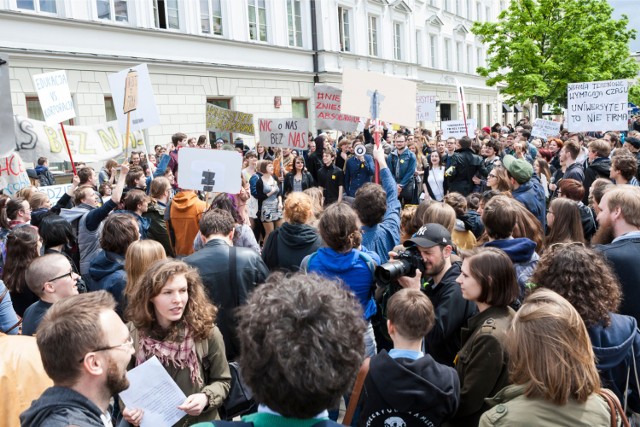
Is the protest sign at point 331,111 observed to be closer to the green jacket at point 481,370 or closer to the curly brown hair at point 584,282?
the curly brown hair at point 584,282

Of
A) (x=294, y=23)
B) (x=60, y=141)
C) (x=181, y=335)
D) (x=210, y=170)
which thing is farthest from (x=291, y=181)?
(x=294, y=23)

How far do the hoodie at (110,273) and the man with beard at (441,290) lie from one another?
197 cm

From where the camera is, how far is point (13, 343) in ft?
8.29

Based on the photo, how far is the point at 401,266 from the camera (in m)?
3.15

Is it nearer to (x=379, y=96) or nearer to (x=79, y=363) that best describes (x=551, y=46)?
(x=379, y=96)

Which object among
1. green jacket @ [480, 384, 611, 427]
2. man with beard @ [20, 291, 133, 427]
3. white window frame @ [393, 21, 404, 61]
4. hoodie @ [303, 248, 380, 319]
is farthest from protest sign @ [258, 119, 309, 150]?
white window frame @ [393, 21, 404, 61]

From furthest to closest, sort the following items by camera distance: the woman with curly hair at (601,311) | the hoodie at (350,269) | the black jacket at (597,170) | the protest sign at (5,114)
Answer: the black jacket at (597,170)
the protest sign at (5,114)
the hoodie at (350,269)
the woman with curly hair at (601,311)

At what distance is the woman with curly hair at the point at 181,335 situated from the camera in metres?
2.81

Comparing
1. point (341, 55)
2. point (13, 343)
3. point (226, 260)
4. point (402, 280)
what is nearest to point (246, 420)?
point (13, 343)

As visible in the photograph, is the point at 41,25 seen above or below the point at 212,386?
above

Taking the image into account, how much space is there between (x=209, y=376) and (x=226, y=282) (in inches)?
35.5

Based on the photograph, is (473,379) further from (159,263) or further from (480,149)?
(480,149)

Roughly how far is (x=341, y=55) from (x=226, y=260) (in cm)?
2397

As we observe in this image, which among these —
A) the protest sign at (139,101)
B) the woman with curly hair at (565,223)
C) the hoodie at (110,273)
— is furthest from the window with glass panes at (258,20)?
the woman with curly hair at (565,223)
